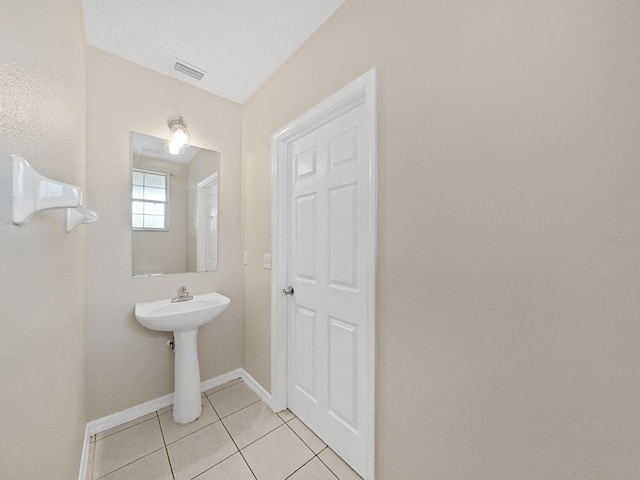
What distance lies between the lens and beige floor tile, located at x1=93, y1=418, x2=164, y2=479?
1.35 m

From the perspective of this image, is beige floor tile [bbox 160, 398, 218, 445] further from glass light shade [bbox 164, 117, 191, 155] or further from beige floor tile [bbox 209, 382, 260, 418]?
glass light shade [bbox 164, 117, 191, 155]

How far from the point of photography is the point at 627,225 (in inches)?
23.6

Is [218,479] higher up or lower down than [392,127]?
Result: lower down

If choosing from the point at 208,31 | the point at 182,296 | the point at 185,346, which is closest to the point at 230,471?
the point at 185,346

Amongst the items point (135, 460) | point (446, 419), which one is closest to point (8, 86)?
point (446, 419)

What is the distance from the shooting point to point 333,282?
56.7 inches

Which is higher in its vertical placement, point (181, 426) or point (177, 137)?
point (177, 137)

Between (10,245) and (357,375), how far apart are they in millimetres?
1366

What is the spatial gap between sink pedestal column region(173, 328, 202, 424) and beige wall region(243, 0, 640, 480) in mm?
1285

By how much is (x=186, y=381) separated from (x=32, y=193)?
162 centimetres

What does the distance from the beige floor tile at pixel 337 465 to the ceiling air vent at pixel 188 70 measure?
2.71 metres

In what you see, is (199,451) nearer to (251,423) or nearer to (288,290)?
(251,423)

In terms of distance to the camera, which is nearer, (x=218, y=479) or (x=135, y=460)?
(x=218, y=479)

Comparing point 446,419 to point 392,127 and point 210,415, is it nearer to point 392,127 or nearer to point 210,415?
point 392,127
